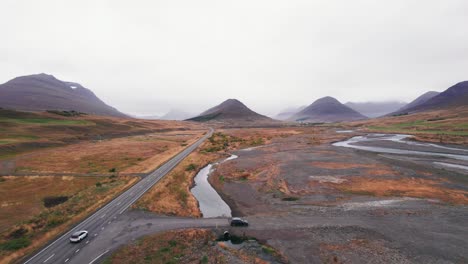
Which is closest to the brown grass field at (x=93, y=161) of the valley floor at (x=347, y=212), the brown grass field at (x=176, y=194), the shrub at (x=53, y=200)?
the brown grass field at (x=176, y=194)

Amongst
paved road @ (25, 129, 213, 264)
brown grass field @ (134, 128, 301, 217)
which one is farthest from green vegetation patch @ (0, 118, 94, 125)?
paved road @ (25, 129, 213, 264)

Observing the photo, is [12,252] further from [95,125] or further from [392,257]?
[95,125]

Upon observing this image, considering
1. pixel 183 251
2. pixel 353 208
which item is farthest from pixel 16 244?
pixel 353 208

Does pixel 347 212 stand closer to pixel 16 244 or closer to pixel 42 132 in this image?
pixel 16 244

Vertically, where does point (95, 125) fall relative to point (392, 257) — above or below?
above

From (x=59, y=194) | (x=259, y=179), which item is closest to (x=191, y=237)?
(x=259, y=179)

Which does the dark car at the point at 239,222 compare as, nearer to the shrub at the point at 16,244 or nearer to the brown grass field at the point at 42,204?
the brown grass field at the point at 42,204
